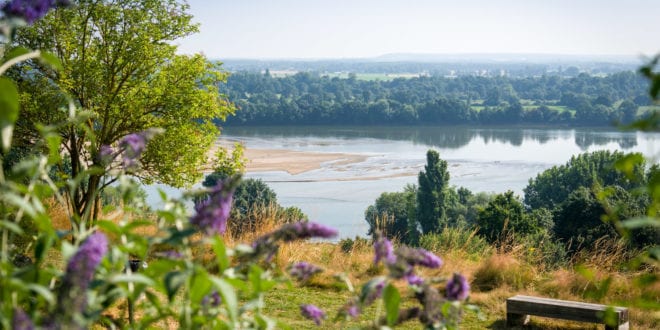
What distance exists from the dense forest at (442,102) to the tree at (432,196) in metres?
21.5

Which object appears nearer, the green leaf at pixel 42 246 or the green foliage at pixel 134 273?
the green foliage at pixel 134 273

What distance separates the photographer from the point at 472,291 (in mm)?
6191

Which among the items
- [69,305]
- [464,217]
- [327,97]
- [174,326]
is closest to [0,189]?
[69,305]

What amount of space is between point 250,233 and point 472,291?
101 inches

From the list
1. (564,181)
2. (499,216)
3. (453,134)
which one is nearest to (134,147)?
(499,216)

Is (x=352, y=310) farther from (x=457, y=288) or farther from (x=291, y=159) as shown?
(x=291, y=159)

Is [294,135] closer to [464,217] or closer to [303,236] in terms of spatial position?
[464,217]

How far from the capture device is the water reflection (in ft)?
187

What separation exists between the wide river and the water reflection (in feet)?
0.25

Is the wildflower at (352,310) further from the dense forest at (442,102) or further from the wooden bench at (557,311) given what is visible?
the dense forest at (442,102)

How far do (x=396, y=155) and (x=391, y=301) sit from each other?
1926 inches

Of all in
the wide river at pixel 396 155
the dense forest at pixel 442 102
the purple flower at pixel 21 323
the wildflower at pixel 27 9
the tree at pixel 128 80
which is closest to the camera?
the purple flower at pixel 21 323

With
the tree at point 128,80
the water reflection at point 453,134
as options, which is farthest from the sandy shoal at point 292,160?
the tree at point 128,80

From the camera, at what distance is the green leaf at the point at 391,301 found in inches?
51.9
